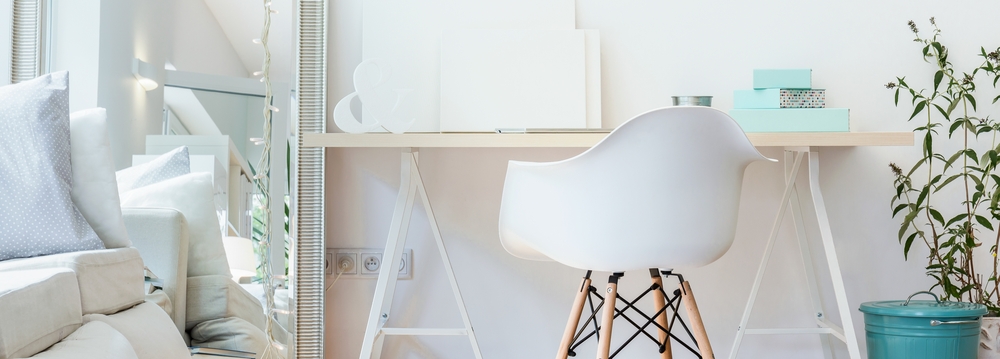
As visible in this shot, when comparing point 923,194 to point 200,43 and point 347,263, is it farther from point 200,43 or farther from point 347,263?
point 200,43

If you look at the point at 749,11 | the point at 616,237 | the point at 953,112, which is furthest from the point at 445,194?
the point at 953,112

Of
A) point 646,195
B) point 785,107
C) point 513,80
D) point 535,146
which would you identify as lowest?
point 646,195

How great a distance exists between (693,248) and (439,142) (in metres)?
0.67

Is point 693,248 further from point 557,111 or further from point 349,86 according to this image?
point 349,86

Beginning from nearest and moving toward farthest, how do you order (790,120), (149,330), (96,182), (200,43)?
(149,330), (96,182), (200,43), (790,120)

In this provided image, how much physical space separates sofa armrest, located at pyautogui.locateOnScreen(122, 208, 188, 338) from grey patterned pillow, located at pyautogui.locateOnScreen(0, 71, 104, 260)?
13 centimetres

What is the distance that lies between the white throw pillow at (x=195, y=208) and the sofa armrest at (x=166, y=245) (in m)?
0.01

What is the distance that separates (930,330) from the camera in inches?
75.9

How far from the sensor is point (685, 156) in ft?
4.85

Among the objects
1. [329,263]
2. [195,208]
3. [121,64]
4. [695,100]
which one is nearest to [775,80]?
[695,100]

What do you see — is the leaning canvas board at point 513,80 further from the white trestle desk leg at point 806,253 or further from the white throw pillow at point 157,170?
the white throw pillow at point 157,170

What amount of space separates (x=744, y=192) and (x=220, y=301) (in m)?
1.53

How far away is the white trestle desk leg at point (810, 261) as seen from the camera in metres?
1.89

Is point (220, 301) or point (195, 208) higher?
point (195, 208)
